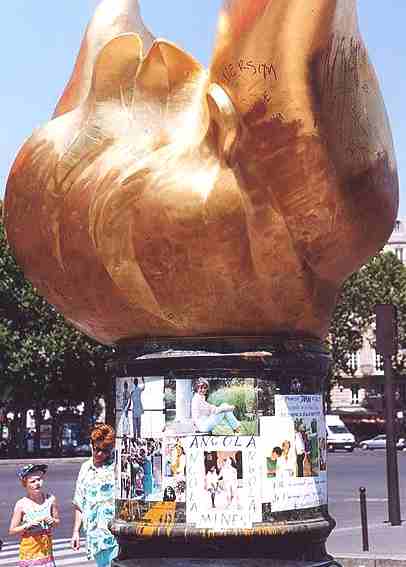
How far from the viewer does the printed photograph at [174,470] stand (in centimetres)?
721

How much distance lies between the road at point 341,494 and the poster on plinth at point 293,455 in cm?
550

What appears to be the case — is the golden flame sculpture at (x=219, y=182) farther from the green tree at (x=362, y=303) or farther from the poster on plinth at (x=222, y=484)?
the green tree at (x=362, y=303)

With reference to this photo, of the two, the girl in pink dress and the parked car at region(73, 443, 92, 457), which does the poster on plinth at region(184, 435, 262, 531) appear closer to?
the girl in pink dress

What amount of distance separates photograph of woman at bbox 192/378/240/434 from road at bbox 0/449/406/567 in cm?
604

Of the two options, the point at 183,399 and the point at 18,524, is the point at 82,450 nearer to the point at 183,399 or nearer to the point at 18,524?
the point at 18,524

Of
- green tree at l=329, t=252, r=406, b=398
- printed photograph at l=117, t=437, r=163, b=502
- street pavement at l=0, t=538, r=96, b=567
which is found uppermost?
green tree at l=329, t=252, r=406, b=398

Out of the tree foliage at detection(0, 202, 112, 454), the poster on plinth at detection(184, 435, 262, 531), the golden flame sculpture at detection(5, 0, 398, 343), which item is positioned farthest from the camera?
the tree foliage at detection(0, 202, 112, 454)

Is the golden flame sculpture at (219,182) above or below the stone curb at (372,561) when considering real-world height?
above

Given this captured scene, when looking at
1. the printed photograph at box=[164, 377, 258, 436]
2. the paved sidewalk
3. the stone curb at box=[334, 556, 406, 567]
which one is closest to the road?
the paved sidewalk

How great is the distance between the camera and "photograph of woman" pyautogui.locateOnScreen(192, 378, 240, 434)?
7.19m

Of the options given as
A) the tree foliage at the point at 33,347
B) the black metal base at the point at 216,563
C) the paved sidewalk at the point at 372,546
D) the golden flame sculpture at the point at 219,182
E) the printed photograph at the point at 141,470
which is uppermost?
the tree foliage at the point at 33,347

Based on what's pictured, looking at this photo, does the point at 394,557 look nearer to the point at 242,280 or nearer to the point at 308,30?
the point at 242,280

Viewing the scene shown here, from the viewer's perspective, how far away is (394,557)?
468 inches

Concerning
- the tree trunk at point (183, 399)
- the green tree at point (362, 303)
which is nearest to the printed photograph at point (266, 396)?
the tree trunk at point (183, 399)
